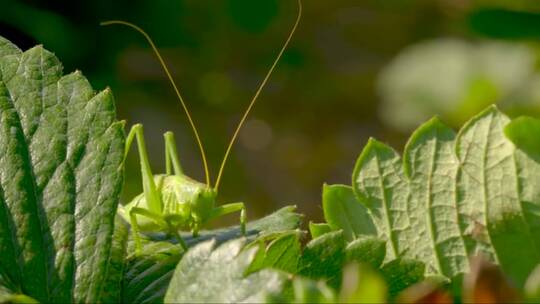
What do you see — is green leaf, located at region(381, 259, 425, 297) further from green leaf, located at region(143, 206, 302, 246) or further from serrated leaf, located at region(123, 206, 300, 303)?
green leaf, located at region(143, 206, 302, 246)

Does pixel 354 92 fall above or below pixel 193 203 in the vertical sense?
below

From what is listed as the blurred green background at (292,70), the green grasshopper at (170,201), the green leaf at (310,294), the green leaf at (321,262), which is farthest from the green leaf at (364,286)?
the blurred green background at (292,70)

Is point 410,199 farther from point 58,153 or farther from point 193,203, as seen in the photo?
point 193,203

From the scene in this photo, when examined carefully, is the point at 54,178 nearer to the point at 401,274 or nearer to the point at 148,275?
the point at 148,275

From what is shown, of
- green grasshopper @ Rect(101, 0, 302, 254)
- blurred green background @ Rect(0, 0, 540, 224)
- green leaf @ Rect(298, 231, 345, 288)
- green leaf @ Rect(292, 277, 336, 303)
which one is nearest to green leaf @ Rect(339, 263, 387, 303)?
green leaf @ Rect(292, 277, 336, 303)

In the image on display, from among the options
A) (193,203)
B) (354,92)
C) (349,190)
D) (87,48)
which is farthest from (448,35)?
(349,190)
